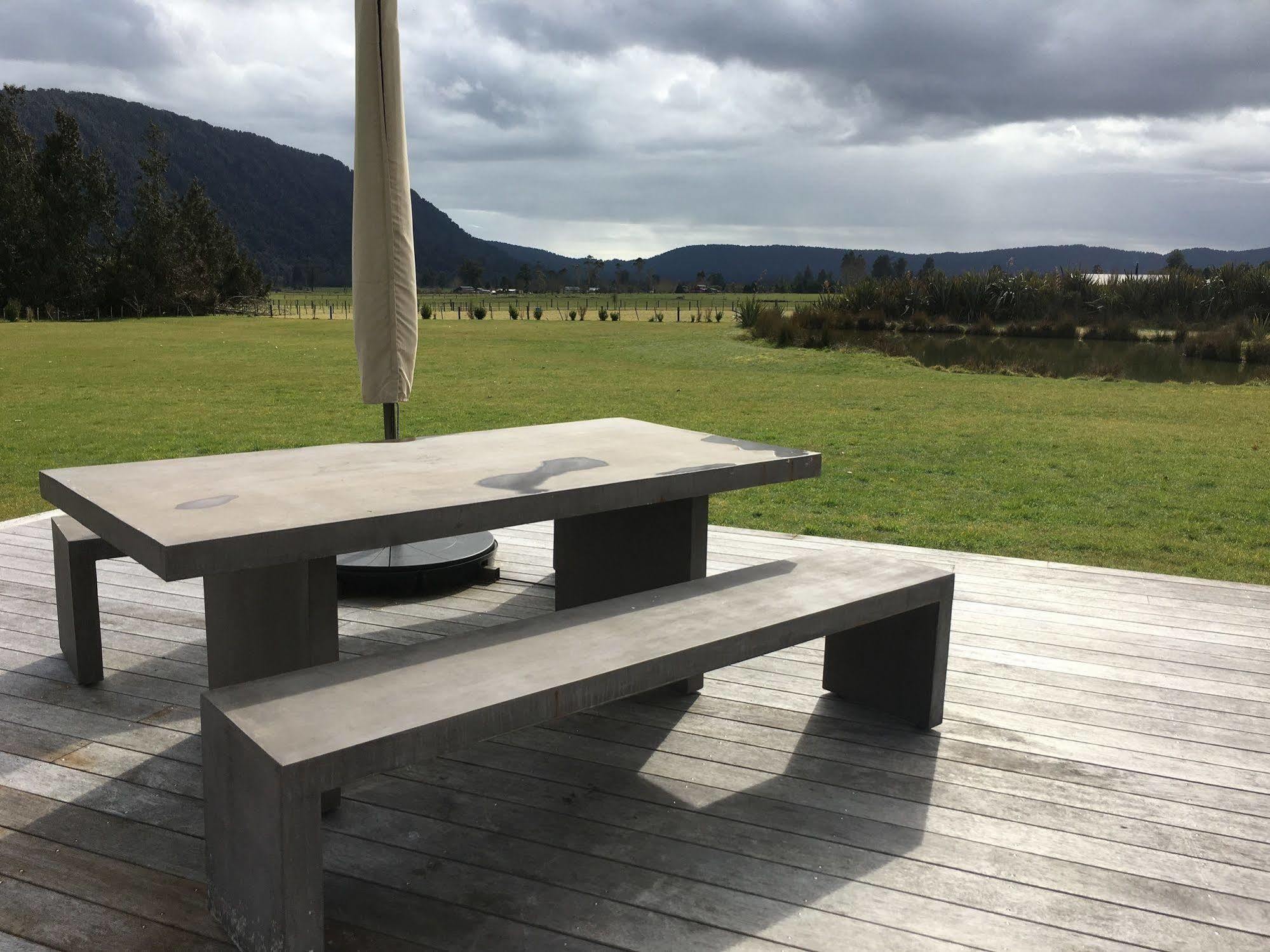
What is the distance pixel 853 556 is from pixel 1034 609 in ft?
4.40

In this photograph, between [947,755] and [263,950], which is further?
[947,755]

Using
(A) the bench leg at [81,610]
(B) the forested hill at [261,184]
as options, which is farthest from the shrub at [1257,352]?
(B) the forested hill at [261,184]

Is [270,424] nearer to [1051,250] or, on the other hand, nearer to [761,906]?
[761,906]

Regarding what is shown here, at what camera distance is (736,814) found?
2.34m

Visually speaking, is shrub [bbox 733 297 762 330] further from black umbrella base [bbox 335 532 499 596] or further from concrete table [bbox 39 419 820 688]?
concrete table [bbox 39 419 820 688]

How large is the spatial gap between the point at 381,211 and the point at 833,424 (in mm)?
7910

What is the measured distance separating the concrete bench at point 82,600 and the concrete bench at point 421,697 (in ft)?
4.52

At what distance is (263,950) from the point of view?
172 centimetres

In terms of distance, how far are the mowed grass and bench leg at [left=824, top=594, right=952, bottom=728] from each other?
2.90 meters

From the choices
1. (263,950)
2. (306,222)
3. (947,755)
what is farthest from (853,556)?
(306,222)

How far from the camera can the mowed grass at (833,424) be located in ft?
20.9

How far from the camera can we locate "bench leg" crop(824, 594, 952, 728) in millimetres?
2812

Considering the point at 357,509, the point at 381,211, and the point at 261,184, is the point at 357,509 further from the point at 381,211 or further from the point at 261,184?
the point at 261,184

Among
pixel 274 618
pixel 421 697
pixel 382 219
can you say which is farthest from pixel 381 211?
pixel 421 697
